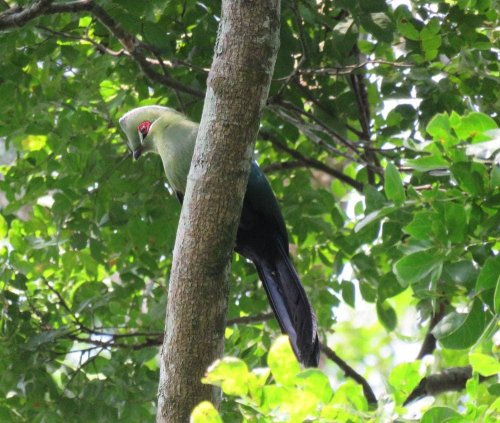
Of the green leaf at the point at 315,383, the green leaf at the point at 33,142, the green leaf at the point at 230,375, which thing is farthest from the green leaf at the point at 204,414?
the green leaf at the point at 33,142

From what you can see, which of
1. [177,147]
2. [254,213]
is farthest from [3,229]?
[254,213]

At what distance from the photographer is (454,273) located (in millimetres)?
2617

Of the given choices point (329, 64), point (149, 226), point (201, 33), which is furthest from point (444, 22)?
point (149, 226)

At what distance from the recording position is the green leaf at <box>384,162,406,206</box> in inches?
98.7

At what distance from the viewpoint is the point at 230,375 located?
170cm

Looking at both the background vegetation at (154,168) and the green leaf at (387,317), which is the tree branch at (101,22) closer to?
the background vegetation at (154,168)

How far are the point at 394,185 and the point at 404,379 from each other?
2.73 ft

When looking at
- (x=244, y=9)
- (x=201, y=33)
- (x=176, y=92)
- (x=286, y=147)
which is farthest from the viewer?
(x=286, y=147)

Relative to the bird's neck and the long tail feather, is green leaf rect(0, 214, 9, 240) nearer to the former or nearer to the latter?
the bird's neck

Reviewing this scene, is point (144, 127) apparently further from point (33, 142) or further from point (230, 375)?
point (230, 375)

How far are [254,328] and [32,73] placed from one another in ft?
5.05

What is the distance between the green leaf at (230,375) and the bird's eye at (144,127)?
2.18 metres

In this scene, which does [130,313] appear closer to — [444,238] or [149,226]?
[149,226]

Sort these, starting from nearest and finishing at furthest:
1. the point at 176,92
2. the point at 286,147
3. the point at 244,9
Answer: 1. the point at 244,9
2. the point at 176,92
3. the point at 286,147
